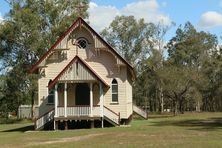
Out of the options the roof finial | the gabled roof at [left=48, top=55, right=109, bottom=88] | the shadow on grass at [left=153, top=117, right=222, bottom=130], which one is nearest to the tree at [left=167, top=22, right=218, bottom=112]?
the roof finial

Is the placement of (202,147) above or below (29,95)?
below

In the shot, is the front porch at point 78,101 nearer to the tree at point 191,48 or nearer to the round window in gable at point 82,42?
the round window in gable at point 82,42

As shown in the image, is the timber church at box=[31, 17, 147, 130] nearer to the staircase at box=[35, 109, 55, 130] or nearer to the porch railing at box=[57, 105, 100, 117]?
the staircase at box=[35, 109, 55, 130]

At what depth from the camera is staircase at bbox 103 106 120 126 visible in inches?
1443

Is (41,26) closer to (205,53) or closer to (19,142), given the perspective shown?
(19,142)

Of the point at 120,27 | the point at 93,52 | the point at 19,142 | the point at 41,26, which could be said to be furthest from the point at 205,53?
the point at 19,142

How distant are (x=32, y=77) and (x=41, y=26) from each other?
7578 millimetres

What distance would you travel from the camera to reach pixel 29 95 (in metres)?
61.0

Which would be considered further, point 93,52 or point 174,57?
point 174,57

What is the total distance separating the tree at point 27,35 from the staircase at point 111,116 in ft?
76.0

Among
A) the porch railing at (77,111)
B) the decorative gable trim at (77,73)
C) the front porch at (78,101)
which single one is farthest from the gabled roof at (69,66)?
the porch railing at (77,111)

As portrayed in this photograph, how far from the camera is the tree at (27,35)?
5762 cm

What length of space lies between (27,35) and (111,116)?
83.2 feet

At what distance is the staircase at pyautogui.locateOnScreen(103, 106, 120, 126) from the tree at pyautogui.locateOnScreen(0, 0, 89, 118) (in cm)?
2315
